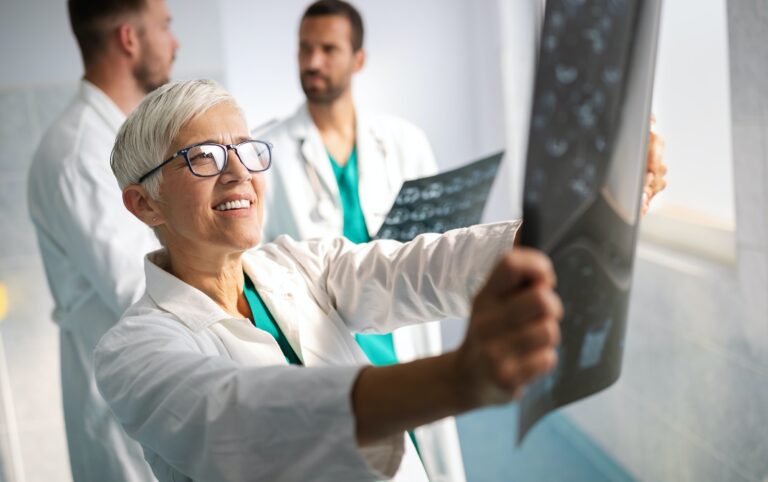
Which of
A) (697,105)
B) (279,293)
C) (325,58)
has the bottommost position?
(697,105)

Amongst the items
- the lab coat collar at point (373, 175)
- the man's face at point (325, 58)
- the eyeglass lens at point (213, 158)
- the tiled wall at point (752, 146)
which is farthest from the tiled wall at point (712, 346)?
the eyeglass lens at point (213, 158)

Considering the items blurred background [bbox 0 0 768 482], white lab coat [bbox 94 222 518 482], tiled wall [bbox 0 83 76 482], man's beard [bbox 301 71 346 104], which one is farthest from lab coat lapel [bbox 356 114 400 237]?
tiled wall [bbox 0 83 76 482]

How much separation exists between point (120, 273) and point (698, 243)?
169 cm

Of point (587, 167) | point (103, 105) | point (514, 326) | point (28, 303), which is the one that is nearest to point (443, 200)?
point (103, 105)

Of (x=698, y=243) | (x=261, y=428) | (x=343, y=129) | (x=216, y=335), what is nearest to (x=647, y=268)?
(x=698, y=243)

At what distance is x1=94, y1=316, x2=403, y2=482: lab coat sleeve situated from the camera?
794 mm

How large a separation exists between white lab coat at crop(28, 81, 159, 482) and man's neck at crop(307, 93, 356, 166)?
0.69 m

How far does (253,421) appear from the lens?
0.82 m

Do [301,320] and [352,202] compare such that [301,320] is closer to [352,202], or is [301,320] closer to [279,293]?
[279,293]

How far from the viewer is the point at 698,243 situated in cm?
253

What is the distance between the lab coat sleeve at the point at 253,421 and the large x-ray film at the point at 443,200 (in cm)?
93

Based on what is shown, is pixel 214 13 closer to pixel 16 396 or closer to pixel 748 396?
pixel 16 396

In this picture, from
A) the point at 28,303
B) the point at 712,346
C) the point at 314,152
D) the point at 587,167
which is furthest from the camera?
the point at 28,303

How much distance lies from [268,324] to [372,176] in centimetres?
126
